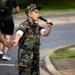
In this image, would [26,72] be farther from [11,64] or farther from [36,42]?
[11,64]

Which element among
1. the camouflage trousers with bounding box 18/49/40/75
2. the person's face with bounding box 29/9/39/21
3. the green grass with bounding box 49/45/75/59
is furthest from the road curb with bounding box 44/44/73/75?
the person's face with bounding box 29/9/39/21

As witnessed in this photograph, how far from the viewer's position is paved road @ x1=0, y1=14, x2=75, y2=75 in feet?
31.4

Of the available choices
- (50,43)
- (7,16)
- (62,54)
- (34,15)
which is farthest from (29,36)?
(50,43)

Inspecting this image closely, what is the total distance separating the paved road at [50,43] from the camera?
31.4 ft

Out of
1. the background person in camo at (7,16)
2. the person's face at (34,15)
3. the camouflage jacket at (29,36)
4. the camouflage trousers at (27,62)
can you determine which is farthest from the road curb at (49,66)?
the person's face at (34,15)

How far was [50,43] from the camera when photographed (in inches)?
543

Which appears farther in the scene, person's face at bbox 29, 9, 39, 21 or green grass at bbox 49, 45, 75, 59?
green grass at bbox 49, 45, 75, 59

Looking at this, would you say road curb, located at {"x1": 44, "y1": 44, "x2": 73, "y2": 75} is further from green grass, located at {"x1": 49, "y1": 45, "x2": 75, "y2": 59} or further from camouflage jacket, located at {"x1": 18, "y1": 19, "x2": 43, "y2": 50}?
camouflage jacket, located at {"x1": 18, "y1": 19, "x2": 43, "y2": 50}

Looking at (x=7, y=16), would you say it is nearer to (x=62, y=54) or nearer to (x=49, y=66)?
(x=49, y=66)

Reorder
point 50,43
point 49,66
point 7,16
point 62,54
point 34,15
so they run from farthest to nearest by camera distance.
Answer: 1. point 50,43
2. point 62,54
3. point 7,16
4. point 49,66
5. point 34,15

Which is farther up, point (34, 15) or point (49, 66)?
point (34, 15)

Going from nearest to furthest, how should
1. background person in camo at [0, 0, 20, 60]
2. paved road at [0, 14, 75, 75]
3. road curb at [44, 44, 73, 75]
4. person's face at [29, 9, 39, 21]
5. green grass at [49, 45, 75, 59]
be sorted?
person's face at [29, 9, 39, 21] → road curb at [44, 44, 73, 75] → paved road at [0, 14, 75, 75] → background person in camo at [0, 0, 20, 60] → green grass at [49, 45, 75, 59]

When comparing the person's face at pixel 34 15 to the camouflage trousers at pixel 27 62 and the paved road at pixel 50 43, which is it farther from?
the paved road at pixel 50 43

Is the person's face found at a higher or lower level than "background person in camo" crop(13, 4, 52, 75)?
higher
